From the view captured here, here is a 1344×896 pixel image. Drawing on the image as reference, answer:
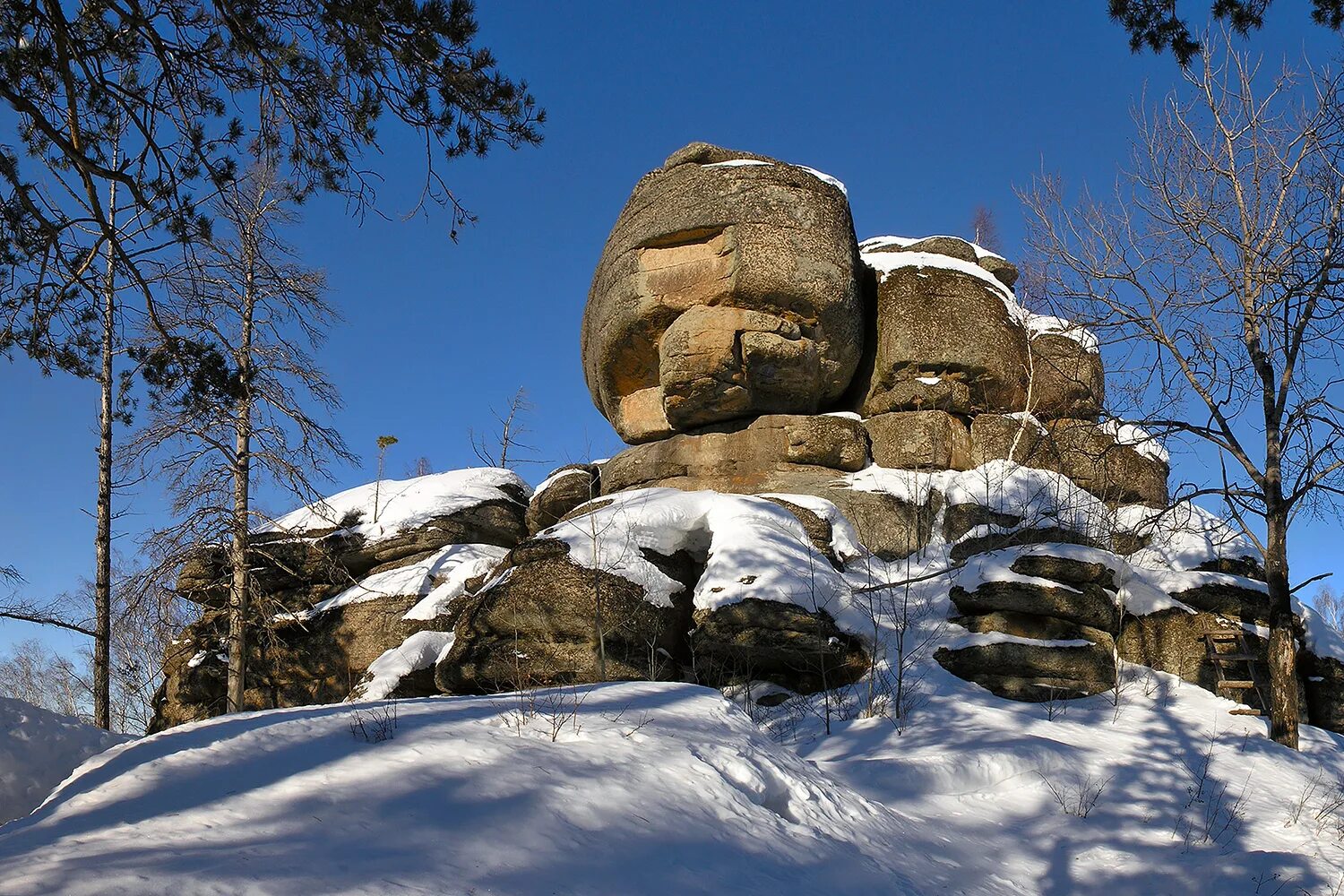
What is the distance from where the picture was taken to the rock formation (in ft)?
33.0

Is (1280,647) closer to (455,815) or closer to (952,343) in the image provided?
(952,343)

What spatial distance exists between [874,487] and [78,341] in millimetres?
10239

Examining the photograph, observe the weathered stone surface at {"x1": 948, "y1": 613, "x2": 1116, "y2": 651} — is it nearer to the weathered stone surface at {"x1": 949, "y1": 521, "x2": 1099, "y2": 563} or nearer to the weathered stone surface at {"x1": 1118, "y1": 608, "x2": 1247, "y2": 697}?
the weathered stone surface at {"x1": 1118, "y1": 608, "x2": 1247, "y2": 697}

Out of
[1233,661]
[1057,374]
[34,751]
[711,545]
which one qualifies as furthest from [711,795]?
[1057,374]

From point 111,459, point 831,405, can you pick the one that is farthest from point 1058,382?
point 111,459

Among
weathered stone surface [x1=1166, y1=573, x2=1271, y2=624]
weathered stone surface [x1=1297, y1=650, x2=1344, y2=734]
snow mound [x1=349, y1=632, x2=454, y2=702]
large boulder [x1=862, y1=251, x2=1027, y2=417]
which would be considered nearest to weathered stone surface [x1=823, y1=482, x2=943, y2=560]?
large boulder [x1=862, y1=251, x2=1027, y2=417]

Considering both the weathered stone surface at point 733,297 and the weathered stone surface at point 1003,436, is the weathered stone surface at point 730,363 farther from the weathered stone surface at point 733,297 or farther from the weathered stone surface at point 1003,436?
the weathered stone surface at point 1003,436

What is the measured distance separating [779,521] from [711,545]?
93 cm

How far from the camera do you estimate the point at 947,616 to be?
10875mm

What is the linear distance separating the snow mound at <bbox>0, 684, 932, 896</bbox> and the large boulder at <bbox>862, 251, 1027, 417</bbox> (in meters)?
10.7

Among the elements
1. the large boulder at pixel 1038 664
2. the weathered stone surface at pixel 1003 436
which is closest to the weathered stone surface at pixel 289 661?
the large boulder at pixel 1038 664

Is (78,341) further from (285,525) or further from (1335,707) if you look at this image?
(1335,707)

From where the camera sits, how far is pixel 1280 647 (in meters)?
8.64

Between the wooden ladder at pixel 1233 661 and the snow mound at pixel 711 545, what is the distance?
4.02 meters
